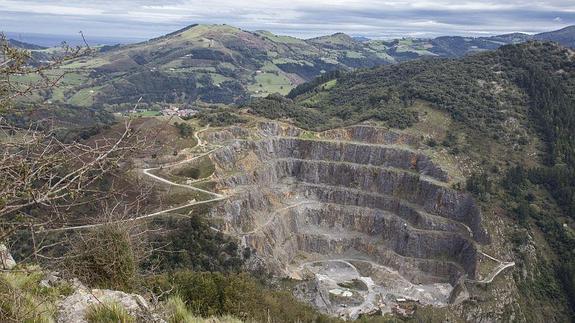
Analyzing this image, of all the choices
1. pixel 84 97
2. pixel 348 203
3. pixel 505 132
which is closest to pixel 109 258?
pixel 348 203

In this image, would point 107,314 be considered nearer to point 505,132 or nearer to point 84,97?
point 505,132

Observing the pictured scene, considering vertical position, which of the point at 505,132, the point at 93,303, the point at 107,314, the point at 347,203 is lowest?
the point at 347,203

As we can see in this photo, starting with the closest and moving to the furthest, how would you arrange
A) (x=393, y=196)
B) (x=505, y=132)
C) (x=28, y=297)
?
1. (x=28, y=297)
2. (x=393, y=196)
3. (x=505, y=132)

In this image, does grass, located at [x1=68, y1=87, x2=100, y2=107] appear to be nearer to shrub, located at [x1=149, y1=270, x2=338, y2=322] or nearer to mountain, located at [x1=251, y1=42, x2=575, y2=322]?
mountain, located at [x1=251, y1=42, x2=575, y2=322]

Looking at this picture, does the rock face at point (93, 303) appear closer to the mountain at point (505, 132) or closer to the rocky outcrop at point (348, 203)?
the rocky outcrop at point (348, 203)

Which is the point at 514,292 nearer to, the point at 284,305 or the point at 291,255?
the point at 291,255

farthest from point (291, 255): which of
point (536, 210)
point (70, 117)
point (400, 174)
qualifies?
point (70, 117)

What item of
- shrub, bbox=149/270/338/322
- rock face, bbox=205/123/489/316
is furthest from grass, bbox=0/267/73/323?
rock face, bbox=205/123/489/316
